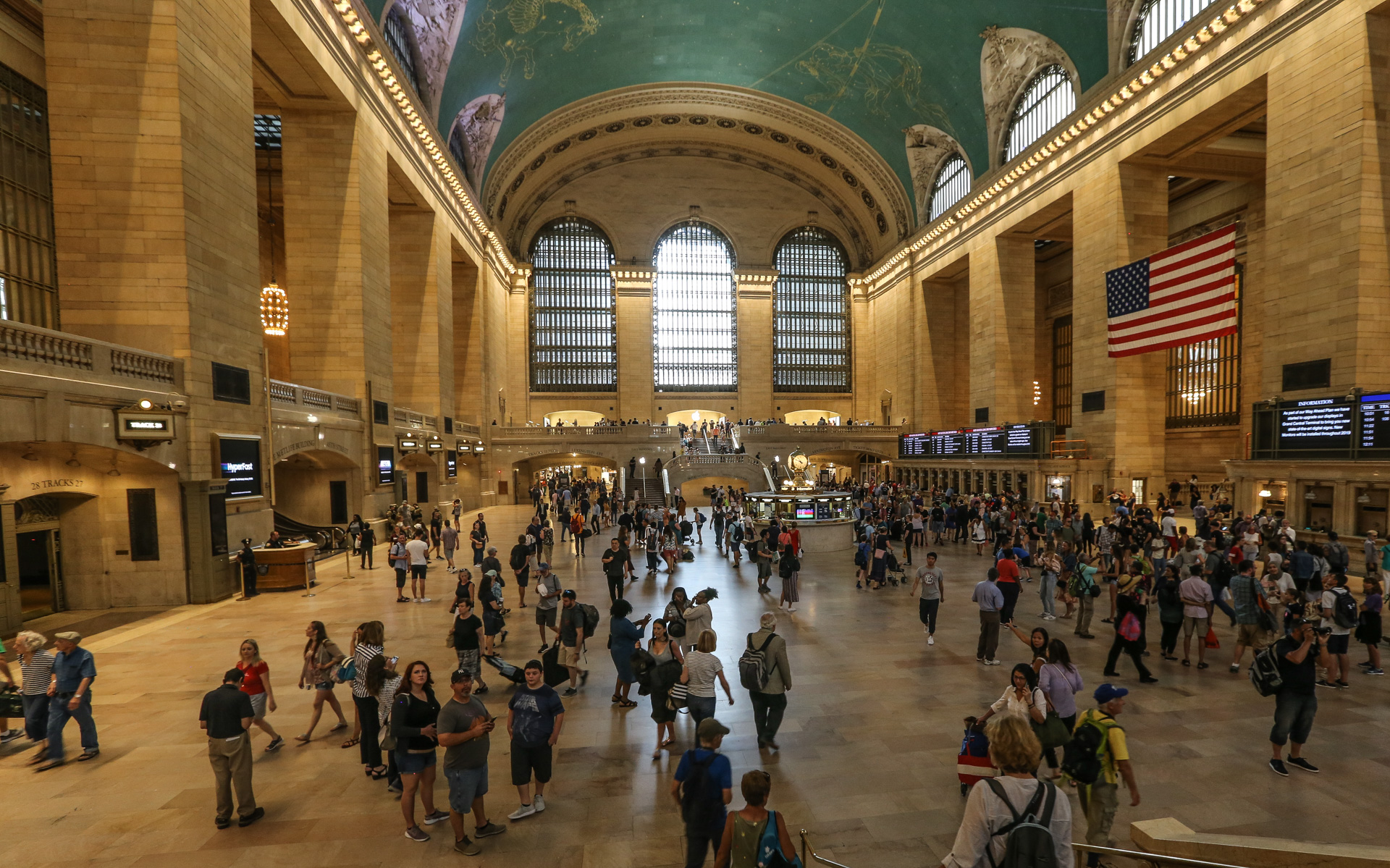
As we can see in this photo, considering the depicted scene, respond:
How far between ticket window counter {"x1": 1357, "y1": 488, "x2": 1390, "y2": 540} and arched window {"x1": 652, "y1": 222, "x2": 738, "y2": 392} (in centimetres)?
3311

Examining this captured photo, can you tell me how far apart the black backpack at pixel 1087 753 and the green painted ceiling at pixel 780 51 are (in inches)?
989

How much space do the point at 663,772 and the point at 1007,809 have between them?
10.6 feet

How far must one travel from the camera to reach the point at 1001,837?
8.24 feet

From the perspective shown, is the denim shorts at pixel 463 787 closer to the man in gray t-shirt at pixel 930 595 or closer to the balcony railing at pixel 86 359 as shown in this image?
the man in gray t-shirt at pixel 930 595

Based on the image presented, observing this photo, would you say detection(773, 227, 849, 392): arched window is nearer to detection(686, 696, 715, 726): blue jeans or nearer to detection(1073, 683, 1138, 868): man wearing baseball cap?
detection(686, 696, 715, 726): blue jeans

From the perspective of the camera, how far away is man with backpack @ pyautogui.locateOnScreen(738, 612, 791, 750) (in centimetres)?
528

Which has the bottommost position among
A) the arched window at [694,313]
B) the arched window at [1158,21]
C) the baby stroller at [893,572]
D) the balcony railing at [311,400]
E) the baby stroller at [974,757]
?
the baby stroller at [893,572]

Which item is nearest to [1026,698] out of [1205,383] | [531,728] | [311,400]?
[531,728]

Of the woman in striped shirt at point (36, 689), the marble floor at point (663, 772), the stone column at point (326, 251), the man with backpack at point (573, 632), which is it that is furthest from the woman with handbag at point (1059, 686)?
the stone column at point (326, 251)

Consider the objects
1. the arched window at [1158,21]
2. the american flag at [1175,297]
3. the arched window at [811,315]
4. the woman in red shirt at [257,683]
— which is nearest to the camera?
the woman in red shirt at [257,683]

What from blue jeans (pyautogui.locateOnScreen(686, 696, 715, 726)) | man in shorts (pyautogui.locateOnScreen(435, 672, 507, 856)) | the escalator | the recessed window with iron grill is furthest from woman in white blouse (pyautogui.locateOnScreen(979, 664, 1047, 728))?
the recessed window with iron grill

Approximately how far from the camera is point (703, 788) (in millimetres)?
3480

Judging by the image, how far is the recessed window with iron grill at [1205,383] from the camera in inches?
949

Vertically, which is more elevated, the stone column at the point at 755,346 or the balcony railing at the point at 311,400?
the stone column at the point at 755,346
